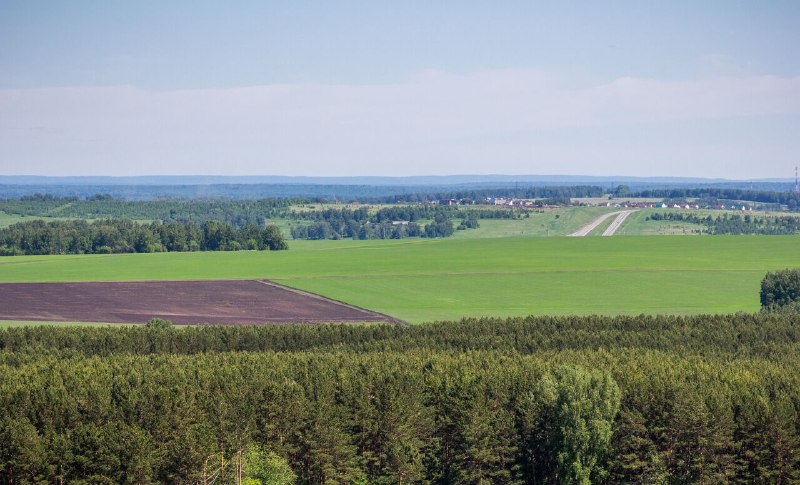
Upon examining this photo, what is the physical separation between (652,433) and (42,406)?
37.8m

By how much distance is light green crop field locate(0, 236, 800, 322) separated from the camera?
130 meters

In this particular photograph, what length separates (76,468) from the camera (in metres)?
57.4

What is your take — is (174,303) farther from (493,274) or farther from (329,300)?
(493,274)

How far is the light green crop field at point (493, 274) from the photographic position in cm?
13012

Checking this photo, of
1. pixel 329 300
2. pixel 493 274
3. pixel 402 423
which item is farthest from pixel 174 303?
pixel 402 423

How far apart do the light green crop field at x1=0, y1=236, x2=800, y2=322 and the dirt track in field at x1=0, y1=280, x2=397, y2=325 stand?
5.93m

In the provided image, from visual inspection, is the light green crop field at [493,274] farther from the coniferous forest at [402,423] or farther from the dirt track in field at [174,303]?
the coniferous forest at [402,423]

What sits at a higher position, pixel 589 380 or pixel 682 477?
pixel 589 380

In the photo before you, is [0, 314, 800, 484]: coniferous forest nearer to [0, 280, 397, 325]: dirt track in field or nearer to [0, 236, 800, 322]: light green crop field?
[0, 280, 397, 325]: dirt track in field

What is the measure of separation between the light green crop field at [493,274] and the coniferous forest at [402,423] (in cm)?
5107

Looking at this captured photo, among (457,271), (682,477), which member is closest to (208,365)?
(682,477)

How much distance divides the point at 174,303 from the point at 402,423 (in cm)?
7208

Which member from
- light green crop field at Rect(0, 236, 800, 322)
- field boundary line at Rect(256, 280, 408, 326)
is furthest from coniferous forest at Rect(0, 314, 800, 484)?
light green crop field at Rect(0, 236, 800, 322)

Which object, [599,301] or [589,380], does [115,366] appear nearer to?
[589,380]
